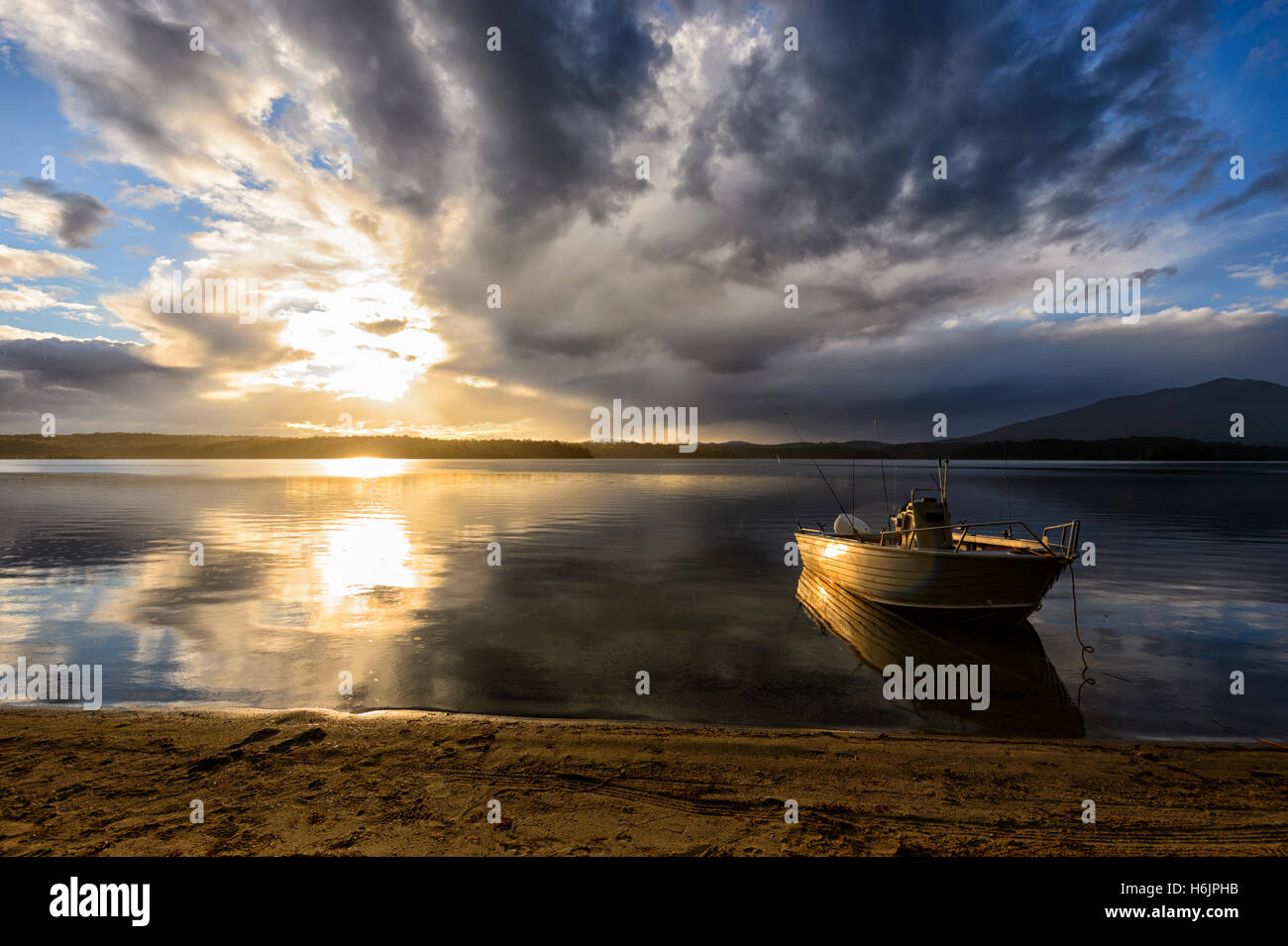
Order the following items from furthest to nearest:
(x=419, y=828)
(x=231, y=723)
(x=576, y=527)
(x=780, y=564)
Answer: (x=576, y=527)
(x=780, y=564)
(x=231, y=723)
(x=419, y=828)

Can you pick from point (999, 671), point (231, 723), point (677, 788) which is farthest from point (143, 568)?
point (999, 671)

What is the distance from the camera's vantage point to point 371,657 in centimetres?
1374

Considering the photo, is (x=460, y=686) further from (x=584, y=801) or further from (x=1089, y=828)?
(x=1089, y=828)

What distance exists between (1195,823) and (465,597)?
18211mm

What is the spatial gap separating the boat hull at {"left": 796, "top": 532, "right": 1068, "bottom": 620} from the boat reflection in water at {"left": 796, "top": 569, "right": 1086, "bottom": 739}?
0.65 metres

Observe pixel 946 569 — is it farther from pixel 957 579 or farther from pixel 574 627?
pixel 574 627

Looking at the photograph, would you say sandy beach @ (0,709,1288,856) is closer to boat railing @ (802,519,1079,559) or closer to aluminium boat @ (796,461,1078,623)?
aluminium boat @ (796,461,1078,623)

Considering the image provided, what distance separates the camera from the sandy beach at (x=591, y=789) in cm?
611

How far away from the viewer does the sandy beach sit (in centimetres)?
611

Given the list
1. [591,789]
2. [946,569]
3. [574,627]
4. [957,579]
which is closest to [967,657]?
[957,579]

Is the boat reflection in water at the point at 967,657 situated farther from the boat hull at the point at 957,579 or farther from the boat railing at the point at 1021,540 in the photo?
the boat railing at the point at 1021,540

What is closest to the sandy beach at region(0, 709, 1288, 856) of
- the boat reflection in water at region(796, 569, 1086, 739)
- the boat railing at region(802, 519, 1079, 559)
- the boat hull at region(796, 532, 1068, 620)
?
the boat reflection in water at region(796, 569, 1086, 739)

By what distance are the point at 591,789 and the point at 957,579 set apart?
1350 cm

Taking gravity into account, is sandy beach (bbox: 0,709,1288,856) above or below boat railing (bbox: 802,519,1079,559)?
below
